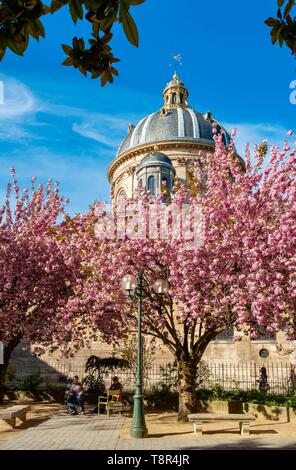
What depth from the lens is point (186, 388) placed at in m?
17.2

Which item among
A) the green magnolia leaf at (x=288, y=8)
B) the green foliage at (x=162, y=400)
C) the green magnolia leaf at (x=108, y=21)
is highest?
the green magnolia leaf at (x=288, y=8)

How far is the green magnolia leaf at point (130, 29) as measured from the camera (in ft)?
9.92

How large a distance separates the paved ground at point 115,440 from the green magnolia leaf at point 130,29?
10.3 metres

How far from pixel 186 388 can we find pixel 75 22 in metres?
16.0

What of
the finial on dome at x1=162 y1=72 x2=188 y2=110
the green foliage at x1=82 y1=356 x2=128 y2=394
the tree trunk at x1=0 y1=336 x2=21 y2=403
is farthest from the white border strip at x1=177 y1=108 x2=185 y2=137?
the tree trunk at x1=0 y1=336 x2=21 y2=403

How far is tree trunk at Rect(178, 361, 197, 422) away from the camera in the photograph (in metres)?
16.9

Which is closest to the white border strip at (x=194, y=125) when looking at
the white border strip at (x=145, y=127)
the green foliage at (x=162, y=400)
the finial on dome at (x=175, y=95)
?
the finial on dome at (x=175, y=95)

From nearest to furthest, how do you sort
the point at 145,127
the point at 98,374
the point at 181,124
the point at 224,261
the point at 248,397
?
1. the point at 224,261
2. the point at 248,397
3. the point at 98,374
4. the point at 181,124
5. the point at 145,127

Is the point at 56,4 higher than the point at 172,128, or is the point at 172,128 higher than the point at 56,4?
the point at 172,128

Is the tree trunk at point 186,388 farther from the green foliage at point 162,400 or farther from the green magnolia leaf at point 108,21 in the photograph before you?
the green magnolia leaf at point 108,21

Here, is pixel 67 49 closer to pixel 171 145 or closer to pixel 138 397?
pixel 138 397

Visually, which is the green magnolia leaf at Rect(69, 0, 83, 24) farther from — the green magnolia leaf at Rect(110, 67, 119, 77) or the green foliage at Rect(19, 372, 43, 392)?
the green foliage at Rect(19, 372, 43, 392)

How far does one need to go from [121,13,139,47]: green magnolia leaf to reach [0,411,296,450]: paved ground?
10.3 m

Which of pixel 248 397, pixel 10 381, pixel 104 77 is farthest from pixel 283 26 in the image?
pixel 10 381
